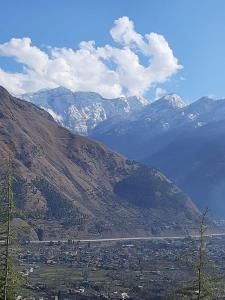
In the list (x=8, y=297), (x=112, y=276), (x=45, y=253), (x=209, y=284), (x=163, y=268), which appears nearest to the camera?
(x=209, y=284)

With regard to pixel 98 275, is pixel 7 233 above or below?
above

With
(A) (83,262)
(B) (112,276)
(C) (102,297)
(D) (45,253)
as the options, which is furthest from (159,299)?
(D) (45,253)

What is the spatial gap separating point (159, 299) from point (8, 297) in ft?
234

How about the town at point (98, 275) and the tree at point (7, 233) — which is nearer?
the tree at point (7, 233)

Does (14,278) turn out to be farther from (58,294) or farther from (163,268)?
(163,268)

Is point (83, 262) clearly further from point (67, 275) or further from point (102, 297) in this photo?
point (102, 297)

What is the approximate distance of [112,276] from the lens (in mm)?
148000

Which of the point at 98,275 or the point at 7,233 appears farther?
the point at 98,275

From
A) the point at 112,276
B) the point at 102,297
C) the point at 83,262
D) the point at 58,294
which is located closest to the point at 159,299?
the point at 102,297

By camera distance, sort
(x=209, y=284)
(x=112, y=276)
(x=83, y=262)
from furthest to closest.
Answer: (x=83, y=262)
(x=112, y=276)
(x=209, y=284)

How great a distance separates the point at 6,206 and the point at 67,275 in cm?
10890

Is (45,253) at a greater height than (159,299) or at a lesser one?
greater

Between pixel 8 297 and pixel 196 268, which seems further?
pixel 8 297

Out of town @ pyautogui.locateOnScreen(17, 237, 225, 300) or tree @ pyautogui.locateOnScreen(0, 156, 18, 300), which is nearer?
tree @ pyautogui.locateOnScreen(0, 156, 18, 300)
